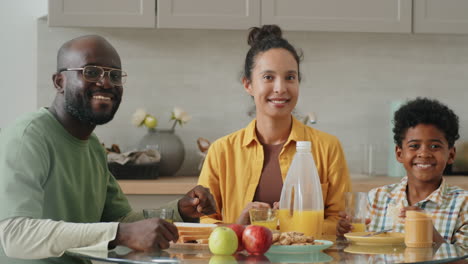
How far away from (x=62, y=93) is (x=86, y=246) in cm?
59

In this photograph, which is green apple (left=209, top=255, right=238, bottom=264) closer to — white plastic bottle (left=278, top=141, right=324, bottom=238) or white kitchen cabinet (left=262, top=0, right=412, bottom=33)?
white plastic bottle (left=278, top=141, right=324, bottom=238)

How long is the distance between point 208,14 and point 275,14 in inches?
14.2

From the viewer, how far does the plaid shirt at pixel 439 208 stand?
235 centimetres

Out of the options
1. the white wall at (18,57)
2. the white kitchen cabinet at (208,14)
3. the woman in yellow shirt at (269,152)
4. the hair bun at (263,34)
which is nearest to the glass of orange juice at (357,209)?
the woman in yellow shirt at (269,152)

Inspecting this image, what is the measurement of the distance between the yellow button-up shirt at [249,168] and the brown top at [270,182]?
21 mm

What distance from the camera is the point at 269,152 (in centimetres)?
255

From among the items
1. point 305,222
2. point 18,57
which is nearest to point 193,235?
point 305,222

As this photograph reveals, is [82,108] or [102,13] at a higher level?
[102,13]

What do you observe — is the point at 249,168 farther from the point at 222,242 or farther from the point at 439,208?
the point at 222,242

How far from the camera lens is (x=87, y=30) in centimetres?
412

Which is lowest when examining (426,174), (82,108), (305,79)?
(426,174)

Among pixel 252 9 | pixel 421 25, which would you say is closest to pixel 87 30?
pixel 252 9

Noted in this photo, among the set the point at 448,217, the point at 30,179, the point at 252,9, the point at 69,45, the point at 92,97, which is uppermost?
the point at 252,9

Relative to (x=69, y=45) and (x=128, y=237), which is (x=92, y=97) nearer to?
(x=69, y=45)
